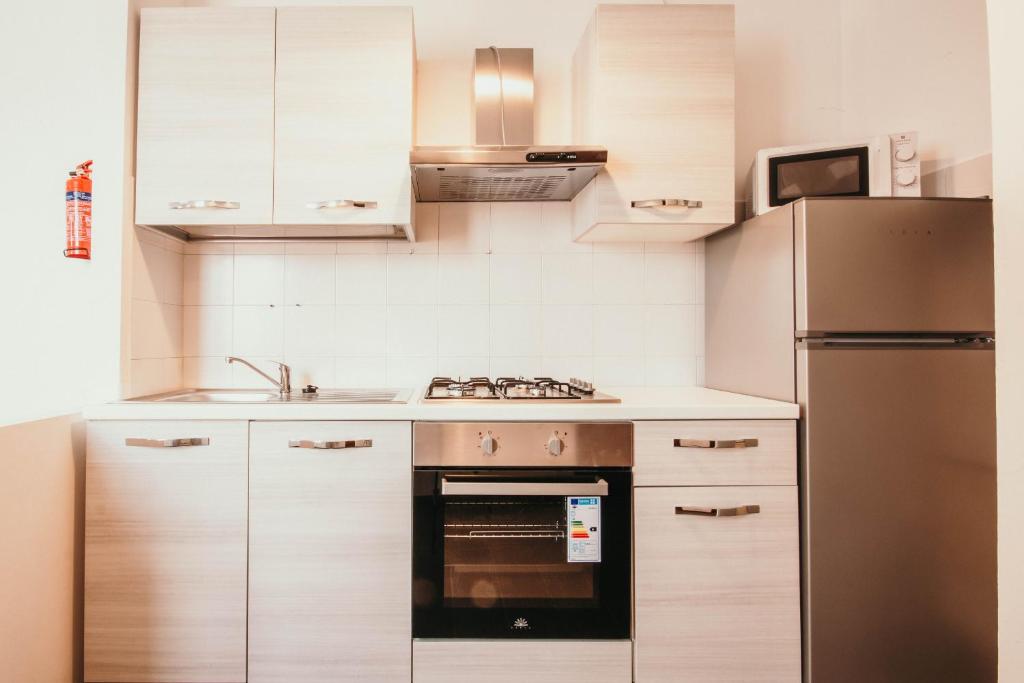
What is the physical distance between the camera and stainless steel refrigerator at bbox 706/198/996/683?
1.48m

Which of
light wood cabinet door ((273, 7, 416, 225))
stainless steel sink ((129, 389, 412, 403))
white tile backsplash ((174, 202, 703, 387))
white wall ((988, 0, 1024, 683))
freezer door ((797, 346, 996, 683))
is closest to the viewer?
white wall ((988, 0, 1024, 683))

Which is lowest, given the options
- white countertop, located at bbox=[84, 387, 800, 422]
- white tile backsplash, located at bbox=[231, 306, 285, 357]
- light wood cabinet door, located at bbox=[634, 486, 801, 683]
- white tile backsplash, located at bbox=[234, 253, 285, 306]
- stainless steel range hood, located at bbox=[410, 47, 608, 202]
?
light wood cabinet door, located at bbox=[634, 486, 801, 683]

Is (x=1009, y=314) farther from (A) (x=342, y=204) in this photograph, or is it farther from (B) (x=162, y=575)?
(B) (x=162, y=575)

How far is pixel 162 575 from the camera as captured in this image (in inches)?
60.2

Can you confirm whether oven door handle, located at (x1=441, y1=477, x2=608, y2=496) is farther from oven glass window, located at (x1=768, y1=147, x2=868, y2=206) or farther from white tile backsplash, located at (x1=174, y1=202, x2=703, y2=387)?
oven glass window, located at (x1=768, y1=147, x2=868, y2=206)

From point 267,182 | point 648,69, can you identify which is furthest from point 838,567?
point 267,182

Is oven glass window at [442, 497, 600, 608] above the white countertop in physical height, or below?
below

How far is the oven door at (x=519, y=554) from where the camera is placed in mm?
1533

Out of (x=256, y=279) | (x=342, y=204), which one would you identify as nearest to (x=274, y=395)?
(x=256, y=279)

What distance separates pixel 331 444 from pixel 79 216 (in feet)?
3.57

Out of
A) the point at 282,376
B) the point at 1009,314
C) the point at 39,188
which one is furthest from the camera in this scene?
the point at 282,376

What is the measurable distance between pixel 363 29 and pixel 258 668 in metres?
1.94

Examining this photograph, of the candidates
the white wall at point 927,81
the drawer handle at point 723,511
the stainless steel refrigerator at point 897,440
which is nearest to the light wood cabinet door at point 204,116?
the drawer handle at point 723,511

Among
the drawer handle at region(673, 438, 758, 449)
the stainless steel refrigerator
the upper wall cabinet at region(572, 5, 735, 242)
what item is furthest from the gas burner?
the stainless steel refrigerator
